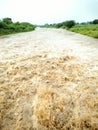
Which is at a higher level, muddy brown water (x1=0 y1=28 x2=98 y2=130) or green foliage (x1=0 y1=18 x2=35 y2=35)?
muddy brown water (x1=0 y1=28 x2=98 y2=130)

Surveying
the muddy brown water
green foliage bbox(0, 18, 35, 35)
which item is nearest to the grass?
green foliage bbox(0, 18, 35, 35)

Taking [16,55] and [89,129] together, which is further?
[16,55]

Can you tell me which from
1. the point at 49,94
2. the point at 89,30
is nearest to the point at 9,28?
the point at 89,30

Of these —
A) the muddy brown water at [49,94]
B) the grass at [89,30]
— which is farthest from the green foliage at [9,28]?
the muddy brown water at [49,94]

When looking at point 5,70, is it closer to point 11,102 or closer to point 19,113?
point 11,102

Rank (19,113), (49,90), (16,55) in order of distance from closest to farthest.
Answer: (19,113) → (49,90) → (16,55)

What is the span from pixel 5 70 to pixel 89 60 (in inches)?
121

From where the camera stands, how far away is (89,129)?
3.21 meters

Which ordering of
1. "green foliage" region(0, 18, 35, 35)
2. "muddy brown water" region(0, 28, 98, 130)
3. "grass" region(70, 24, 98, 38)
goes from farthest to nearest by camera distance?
1. "green foliage" region(0, 18, 35, 35)
2. "grass" region(70, 24, 98, 38)
3. "muddy brown water" region(0, 28, 98, 130)

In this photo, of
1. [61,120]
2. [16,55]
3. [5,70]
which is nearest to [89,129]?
[61,120]

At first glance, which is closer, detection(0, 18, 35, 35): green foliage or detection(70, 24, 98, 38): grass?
detection(70, 24, 98, 38): grass

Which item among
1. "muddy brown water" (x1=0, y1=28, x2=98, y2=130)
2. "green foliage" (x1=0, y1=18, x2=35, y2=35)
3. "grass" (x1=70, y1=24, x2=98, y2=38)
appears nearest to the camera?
"muddy brown water" (x1=0, y1=28, x2=98, y2=130)

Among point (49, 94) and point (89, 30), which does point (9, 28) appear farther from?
point (49, 94)

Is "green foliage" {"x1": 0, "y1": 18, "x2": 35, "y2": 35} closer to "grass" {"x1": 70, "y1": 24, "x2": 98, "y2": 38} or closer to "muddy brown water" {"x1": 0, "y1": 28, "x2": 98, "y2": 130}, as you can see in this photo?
"grass" {"x1": 70, "y1": 24, "x2": 98, "y2": 38}
